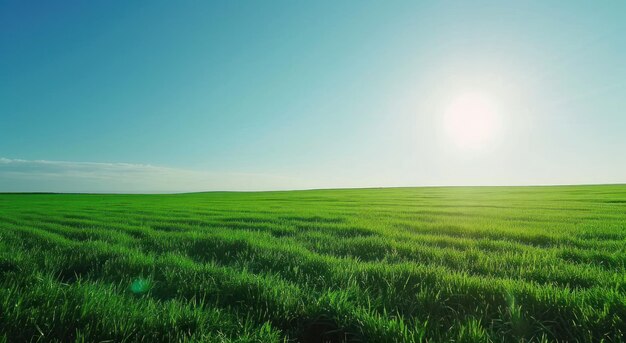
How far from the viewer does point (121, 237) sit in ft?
26.4

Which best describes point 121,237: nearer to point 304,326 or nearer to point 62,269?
point 62,269

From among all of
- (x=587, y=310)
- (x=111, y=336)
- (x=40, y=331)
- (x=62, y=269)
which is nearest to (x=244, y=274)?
(x=111, y=336)

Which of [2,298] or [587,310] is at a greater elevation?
[2,298]

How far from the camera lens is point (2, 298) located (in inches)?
111

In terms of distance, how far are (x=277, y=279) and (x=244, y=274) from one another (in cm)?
48

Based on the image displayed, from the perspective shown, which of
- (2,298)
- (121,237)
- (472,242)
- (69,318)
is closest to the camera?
(69,318)

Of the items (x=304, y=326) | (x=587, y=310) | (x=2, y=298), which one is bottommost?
(x=304, y=326)

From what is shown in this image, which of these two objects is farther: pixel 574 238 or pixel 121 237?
pixel 121 237

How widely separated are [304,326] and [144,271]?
3.04m

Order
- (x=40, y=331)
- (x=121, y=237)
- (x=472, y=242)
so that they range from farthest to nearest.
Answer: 1. (x=121, y=237)
2. (x=472, y=242)
3. (x=40, y=331)

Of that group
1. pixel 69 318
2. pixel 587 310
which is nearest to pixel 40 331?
pixel 69 318

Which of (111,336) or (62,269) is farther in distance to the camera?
(62,269)

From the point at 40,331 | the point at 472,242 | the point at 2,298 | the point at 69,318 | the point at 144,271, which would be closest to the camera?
the point at 40,331

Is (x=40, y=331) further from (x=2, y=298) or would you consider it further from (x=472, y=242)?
(x=472, y=242)
